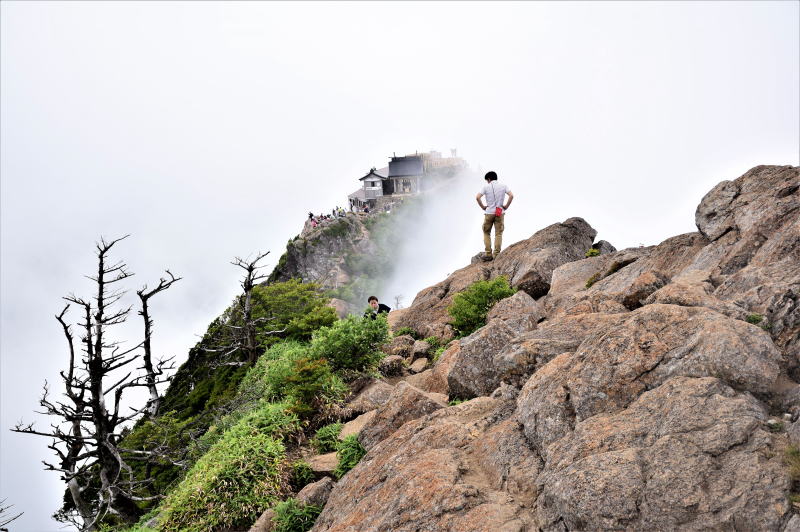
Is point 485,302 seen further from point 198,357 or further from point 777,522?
point 198,357

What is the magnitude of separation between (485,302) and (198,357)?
72.2ft

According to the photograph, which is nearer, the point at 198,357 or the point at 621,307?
the point at 621,307

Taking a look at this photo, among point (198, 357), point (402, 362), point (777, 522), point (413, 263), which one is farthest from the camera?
point (413, 263)

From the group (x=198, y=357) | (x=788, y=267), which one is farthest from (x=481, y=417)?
(x=198, y=357)

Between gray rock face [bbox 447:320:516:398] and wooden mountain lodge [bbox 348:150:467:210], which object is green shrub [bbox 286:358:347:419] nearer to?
gray rock face [bbox 447:320:516:398]

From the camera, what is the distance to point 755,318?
689 centimetres

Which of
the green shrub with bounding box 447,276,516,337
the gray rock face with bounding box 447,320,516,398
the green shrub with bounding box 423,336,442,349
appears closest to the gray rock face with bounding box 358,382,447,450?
the gray rock face with bounding box 447,320,516,398

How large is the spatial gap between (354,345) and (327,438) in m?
3.26

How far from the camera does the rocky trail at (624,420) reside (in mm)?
5160

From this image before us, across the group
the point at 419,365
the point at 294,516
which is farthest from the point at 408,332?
the point at 294,516

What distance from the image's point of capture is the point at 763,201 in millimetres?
11484

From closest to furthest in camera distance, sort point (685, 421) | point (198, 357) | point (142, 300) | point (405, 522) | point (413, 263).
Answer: point (685, 421) → point (405, 522) → point (142, 300) → point (198, 357) → point (413, 263)

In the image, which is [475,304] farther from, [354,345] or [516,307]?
[354,345]

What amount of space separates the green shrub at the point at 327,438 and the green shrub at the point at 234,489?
812 mm
